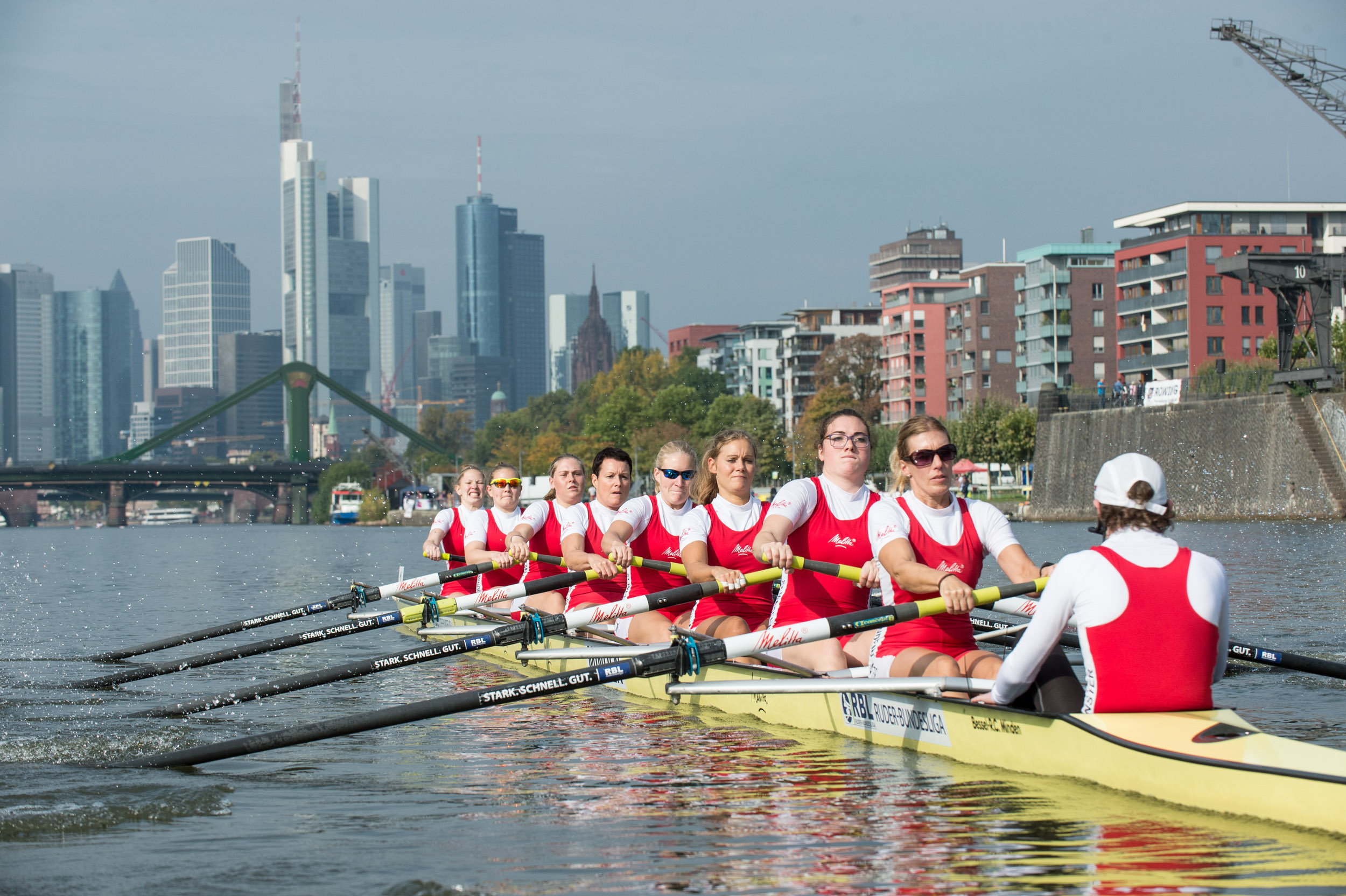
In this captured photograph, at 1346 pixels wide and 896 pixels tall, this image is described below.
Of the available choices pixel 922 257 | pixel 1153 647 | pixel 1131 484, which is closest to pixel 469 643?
pixel 1153 647

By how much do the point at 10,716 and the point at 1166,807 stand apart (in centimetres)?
759

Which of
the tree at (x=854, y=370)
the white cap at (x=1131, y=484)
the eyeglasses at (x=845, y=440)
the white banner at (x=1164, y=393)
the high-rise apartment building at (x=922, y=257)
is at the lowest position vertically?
the white cap at (x=1131, y=484)

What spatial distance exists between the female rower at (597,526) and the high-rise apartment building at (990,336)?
92377mm

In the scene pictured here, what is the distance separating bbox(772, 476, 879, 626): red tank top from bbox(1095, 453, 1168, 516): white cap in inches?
92.4

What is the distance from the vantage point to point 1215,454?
48.8 metres

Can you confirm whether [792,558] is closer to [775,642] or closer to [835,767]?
[775,642]

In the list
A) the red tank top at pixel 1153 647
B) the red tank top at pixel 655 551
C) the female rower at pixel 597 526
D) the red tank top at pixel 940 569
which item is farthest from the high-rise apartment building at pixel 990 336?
the red tank top at pixel 1153 647

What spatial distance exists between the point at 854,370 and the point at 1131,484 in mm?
103325

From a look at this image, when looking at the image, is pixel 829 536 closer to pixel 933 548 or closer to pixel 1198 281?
pixel 933 548

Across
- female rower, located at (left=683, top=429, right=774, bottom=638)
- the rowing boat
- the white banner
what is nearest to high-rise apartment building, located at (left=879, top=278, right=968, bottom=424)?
the white banner

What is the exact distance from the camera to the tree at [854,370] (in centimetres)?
10700

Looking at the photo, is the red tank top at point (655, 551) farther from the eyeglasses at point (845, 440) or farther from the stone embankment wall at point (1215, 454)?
the stone embankment wall at point (1215, 454)

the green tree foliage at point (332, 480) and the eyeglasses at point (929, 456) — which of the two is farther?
the green tree foliage at point (332, 480)

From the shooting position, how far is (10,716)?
9.56m
